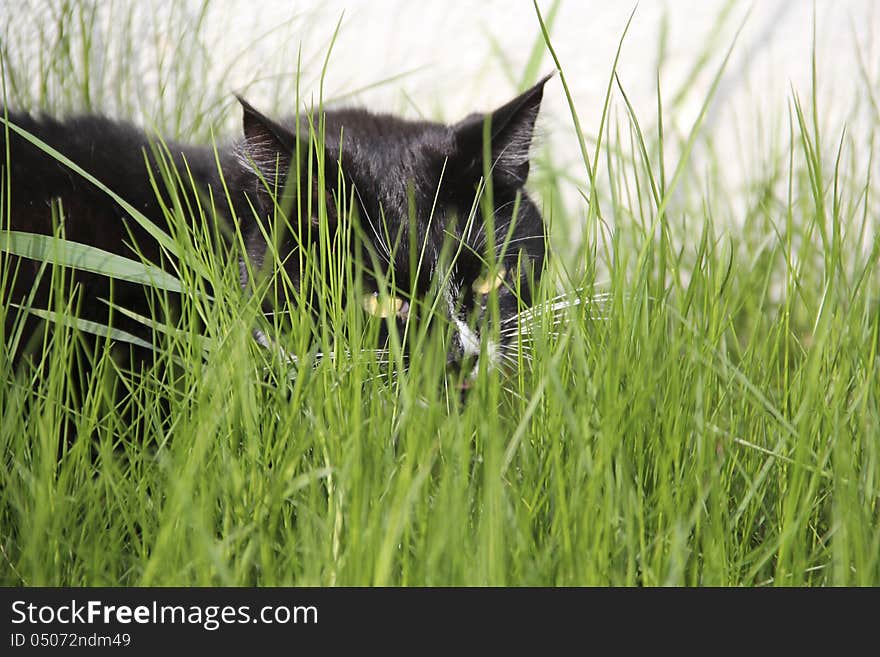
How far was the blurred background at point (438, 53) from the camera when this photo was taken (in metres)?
1.91

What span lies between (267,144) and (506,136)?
35 centimetres

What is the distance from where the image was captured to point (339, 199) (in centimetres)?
116

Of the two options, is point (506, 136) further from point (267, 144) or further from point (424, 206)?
point (267, 144)

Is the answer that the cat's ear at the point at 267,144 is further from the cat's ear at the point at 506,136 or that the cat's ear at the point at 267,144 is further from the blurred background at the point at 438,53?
the blurred background at the point at 438,53

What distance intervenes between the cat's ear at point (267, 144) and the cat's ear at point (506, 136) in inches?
10.6

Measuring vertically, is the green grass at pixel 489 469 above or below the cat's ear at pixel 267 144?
below

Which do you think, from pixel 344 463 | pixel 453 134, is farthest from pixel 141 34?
pixel 344 463

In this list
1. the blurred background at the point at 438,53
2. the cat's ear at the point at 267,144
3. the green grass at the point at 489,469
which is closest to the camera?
the green grass at the point at 489,469

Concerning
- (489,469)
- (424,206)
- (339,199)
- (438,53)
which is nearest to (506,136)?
(424,206)

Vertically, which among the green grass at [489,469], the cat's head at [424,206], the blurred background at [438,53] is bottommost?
the green grass at [489,469]

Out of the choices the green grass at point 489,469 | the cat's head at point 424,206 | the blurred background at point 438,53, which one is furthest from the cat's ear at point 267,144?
the blurred background at point 438,53

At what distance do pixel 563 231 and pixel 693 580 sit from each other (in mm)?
921

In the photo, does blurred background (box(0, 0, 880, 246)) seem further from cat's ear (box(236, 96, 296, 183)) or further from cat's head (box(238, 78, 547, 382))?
cat's ear (box(236, 96, 296, 183))

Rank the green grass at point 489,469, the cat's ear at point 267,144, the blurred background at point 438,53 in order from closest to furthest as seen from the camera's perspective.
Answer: the green grass at point 489,469 → the cat's ear at point 267,144 → the blurred background at point 438,53
